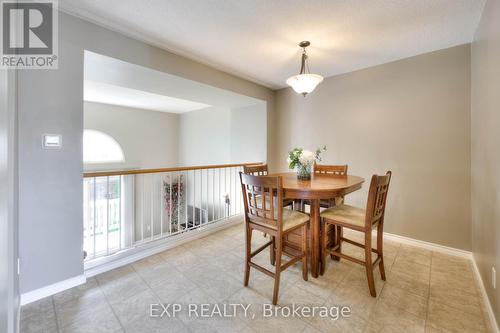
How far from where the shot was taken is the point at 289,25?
6.95 ft

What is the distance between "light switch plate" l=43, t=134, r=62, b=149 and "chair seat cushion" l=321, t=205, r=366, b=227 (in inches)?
98.4

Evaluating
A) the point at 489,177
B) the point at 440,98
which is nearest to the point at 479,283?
the point at 489,177

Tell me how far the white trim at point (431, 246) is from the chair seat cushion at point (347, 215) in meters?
1.42

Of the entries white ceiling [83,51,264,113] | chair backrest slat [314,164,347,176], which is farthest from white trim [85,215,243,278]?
white ceiling [83,51,264,113]

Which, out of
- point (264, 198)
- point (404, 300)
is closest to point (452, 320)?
point (404, 300)

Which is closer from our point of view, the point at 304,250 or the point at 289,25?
the point at 304,250

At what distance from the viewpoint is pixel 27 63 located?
173cm

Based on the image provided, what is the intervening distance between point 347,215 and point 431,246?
169cm

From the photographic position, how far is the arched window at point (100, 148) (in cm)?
517

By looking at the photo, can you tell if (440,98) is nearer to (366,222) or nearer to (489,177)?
(489,177)

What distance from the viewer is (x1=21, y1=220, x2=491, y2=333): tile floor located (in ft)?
4.88

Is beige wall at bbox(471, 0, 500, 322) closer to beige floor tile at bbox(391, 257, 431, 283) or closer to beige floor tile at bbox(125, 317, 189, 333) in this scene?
beige floor tile at bbox(391, 257, 431, 283)

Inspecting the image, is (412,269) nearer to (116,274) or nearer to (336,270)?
(336,270)

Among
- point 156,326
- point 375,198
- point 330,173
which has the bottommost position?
point 156,326
